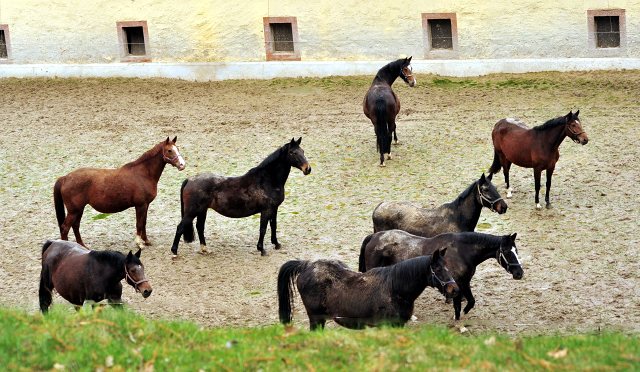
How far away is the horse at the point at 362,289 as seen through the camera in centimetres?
684

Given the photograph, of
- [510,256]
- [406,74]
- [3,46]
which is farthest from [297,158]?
[3,46]

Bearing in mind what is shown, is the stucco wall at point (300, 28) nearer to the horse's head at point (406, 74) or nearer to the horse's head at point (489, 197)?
the horse's head at point (406, 74)

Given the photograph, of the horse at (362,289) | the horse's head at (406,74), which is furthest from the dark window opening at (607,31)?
the horse at (362,289)

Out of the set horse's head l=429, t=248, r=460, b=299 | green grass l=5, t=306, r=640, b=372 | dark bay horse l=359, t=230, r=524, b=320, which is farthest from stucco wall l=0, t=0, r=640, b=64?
green grass l=5, t=306, r=640, b=372

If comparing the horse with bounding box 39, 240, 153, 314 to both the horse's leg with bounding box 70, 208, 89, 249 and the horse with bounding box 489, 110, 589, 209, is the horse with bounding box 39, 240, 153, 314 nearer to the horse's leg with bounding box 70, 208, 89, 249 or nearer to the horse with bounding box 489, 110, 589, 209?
the horse's leg with bounding box 70, 208, 89, 249

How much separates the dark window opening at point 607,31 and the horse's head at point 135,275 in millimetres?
15455

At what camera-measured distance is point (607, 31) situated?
18594mm

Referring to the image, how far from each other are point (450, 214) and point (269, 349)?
4.16 metres

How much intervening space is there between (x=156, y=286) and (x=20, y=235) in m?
3.31

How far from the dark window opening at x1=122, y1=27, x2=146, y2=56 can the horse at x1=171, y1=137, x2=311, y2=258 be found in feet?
37.5

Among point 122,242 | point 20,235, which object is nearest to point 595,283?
point 122,242

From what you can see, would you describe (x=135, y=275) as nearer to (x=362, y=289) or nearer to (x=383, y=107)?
(x=362, y=289)

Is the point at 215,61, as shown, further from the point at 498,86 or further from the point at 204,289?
the point at 204,289

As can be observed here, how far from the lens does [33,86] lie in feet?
64.3
